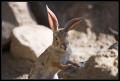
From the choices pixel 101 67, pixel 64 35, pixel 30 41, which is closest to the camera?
pixel 64 35

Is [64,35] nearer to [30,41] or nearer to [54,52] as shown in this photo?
[54,52]

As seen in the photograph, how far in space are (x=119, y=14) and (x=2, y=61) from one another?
183 cm

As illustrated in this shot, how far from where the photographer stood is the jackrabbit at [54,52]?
1572mm

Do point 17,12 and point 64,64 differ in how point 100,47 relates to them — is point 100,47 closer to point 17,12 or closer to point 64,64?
point 17,12

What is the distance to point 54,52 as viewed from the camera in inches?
65.0

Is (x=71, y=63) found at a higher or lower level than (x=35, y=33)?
higher

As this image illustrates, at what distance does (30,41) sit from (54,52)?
10.2ft

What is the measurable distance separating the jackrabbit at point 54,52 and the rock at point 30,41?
110 inches

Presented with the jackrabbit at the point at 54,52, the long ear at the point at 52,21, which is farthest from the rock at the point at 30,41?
the long ear at the point at 52,21

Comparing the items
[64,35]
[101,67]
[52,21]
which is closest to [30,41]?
[101,67]

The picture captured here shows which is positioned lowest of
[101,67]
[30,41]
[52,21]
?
[30,41]

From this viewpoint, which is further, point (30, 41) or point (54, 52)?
point (30, 41)

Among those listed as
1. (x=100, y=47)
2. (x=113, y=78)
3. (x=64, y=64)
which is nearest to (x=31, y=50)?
(x=100, y=47)

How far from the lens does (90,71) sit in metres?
3.69
